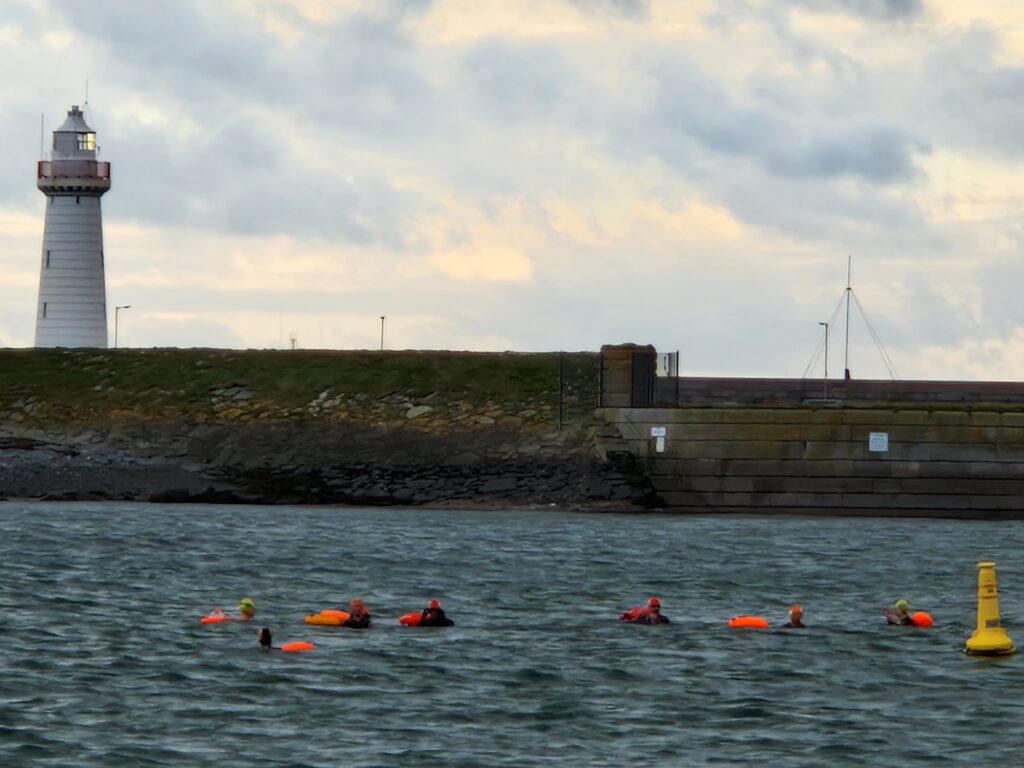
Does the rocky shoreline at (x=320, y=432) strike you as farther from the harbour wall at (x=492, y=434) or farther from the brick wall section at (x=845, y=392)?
the brick wall section at (x=845, y=392)

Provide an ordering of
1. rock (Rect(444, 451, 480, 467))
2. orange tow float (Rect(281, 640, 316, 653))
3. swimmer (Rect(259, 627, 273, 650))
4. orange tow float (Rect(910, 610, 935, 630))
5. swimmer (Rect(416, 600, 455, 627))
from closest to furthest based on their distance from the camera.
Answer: orange tow float (Rect(281, 640, 316, 653))
swimmer (Rect(259, 627, 273, 650))
swimmer (Rect(416, 600, 455, 627))
orange tow float (Rect(910, 610, 935, 630))
rock (Rect(444, 451, 480, 467))

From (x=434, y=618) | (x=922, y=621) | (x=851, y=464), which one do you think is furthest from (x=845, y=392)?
(x=434, y=618)

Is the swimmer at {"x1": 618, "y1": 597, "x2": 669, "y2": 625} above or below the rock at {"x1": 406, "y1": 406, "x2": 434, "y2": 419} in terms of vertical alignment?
below

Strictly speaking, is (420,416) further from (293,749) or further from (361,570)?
(293,749)

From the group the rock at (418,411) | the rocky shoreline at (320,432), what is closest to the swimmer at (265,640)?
the rocky shoreline at (320,432)

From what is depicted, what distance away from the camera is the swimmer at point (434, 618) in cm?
3416

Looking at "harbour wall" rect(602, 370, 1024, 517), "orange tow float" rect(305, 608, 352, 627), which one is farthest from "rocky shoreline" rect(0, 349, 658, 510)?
"orange tow float" rect(305, 608, 352, 627)

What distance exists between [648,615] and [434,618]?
12.3 feet

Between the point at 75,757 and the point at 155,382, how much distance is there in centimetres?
5296

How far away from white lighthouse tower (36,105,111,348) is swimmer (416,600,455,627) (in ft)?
169

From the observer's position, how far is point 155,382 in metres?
75.4

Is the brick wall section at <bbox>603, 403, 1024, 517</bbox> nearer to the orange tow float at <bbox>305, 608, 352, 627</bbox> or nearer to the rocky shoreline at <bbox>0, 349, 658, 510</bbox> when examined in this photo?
the rocky shoreline at <bbox>0, 349, 658, 510</bbox>

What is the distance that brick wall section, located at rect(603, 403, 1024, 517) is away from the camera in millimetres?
64500

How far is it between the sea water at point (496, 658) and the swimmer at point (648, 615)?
29 centimetres
